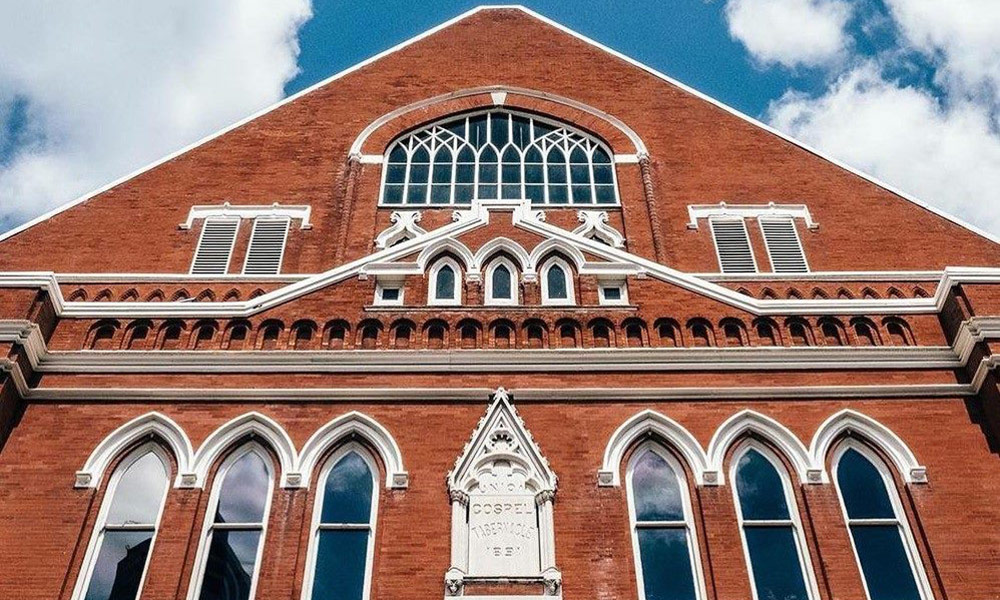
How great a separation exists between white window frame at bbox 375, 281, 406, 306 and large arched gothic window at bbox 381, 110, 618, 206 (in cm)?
473

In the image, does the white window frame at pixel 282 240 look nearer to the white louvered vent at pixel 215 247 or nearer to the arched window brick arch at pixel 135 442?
the white louvered vent at pixel 215 247

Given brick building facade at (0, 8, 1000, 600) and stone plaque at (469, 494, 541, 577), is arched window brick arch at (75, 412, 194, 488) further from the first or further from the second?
stone plaque at (469, 494, 541, 577)

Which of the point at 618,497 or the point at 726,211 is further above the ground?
the point at 726,211

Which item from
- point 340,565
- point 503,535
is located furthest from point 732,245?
point 340,565

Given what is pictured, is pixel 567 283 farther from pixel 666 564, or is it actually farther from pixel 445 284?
pixel 666 564

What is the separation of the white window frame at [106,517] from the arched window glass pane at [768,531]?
22.1 feet

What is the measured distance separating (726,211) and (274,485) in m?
10.4

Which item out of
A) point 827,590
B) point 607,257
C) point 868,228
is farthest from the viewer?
point 868,228

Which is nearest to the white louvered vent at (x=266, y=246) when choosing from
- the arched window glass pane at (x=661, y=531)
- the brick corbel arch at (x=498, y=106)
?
the brick corbel arch at (x=498, y=106)

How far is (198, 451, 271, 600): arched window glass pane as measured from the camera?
40.5ft

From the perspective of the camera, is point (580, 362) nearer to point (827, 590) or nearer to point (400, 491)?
point (400, 491)

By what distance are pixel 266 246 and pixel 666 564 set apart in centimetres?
999

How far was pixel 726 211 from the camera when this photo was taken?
2012 cm

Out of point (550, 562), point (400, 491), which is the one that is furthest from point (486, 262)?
point (550, 562)
